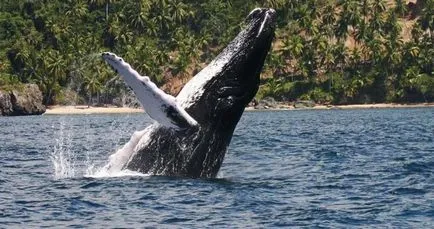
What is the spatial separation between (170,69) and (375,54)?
2713 cm

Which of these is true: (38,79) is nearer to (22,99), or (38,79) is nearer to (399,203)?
(22,99)

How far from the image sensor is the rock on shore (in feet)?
339

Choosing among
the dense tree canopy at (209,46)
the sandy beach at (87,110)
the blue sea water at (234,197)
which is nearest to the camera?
the blue sea water at (234,197)

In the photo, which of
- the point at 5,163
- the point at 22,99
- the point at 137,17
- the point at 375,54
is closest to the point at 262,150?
the point at 5,163

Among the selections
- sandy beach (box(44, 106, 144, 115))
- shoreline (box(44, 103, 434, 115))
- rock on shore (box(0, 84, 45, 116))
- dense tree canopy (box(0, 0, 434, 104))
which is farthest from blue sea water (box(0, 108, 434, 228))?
dense tree canopy (box(0, 0, 434, 104))

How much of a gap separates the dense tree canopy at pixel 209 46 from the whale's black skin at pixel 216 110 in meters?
92.4

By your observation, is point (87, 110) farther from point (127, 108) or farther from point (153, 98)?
point (153, 98)

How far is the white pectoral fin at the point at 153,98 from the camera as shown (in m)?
14.8

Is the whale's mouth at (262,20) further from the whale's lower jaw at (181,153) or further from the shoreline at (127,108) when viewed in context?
the shoreline at (127,108)

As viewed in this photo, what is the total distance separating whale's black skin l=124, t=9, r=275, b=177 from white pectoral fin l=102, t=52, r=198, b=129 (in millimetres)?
349

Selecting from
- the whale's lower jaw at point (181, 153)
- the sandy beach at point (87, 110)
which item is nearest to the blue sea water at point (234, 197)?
the whale's lower jaw at point (181, 153)

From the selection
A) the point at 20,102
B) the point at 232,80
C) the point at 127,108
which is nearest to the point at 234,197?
the point at 232,80

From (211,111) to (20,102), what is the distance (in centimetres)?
9007

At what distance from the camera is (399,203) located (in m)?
16.2
